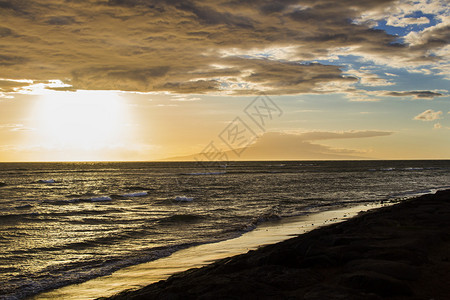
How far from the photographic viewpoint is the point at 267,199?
102ft

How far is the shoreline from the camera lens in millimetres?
9232

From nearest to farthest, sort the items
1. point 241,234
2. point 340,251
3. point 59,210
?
1. point 340,251
2. point 241,234
3. point 59,210

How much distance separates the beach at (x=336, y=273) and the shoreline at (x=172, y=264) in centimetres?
152

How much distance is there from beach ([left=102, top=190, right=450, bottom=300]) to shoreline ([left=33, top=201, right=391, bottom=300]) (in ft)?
4.98

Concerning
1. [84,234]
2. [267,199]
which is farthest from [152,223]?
[267,199]

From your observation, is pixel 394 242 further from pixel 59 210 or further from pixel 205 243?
pixel 59 210

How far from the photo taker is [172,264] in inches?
451

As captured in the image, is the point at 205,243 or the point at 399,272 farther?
the point at 205,243

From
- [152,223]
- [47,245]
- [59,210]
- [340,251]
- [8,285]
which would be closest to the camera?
[340,251]

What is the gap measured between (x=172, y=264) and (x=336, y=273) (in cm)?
583

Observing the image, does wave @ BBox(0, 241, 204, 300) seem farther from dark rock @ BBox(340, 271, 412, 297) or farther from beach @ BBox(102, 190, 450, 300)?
dark rock @ BBox(340, 271, 412, 297)

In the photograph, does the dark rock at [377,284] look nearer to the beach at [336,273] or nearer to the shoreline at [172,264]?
the beach at [336,273]

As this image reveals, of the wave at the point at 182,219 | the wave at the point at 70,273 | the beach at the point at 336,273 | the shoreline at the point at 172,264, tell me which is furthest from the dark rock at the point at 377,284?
the wave at the point at 182,219

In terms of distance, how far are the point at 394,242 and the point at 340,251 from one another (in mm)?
1728
